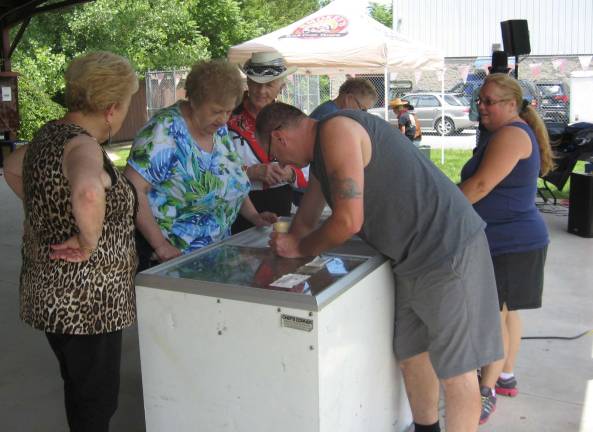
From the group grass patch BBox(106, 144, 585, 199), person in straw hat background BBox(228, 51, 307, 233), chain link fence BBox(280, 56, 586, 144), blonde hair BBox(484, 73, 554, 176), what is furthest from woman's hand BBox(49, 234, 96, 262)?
chain link fence BBox(280, 56, 586, 144)

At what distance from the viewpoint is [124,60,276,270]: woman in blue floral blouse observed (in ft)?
7.81

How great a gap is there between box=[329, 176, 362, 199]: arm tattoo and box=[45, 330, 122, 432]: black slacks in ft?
2.67

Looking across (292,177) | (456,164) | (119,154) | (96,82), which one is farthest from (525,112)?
(119,154)

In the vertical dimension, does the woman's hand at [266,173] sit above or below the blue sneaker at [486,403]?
above

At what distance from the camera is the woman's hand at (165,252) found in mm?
2363

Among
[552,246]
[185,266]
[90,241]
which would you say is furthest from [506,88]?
[552,246]

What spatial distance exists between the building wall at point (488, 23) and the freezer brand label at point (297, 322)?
67.0 ft

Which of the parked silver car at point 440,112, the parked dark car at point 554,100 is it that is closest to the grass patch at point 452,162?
the parked dark car at point 554,100

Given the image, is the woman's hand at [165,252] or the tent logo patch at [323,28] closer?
the woman's hand at [165,252]

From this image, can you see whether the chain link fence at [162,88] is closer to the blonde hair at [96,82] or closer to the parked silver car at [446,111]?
the parked silver car at [446,111]

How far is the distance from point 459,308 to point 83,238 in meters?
1.20

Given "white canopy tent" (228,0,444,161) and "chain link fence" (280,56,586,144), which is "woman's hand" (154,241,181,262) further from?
"chain link fence" (280,56,586,144)

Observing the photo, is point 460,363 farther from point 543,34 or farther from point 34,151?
point 543,34

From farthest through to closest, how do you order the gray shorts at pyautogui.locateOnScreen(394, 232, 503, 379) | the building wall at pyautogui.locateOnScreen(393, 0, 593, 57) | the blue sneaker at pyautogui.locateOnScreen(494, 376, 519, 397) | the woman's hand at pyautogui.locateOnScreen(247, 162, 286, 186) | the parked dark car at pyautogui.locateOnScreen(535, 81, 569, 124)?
the building wall at pyautogui.locateOnScreen(393, 0, 593, 57) < the parked dark car at pyautogui.locateOnScreen(535, 81, 569, 124) < the woman's hand at pyautogui.locateOnScreen(247, 162, 286, 186) < the blue sneaker at pyautogui.locateOnScreen(494, 376, 519, 397) < the gray shorts at pyautogui.locateOnScreen(394, 232, 503, 379)
